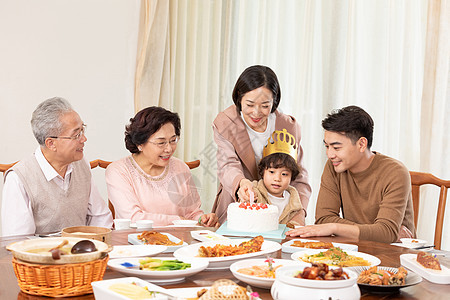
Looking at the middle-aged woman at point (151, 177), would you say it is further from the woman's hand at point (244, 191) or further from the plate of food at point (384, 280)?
the plate of food at point (384, 280)

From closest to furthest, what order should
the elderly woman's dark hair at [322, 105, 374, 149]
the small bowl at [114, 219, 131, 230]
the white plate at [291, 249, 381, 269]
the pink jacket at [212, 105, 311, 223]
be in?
1. the white plate at [291, 249, 381, 269]
2. the small bowl at [114, 219, 131, 230]
3. the elderly woman's dark hair at [322, 105, 374, 149]
4. the pink jacket at [212, 105, 311, 223]

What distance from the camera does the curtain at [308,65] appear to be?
331 cm

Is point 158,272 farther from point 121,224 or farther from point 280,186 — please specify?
point 280,186

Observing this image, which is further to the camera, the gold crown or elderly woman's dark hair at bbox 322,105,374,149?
the gold crown

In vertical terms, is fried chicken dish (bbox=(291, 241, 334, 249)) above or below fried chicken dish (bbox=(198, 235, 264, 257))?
below

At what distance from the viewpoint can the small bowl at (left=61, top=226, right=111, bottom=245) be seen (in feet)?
4.88

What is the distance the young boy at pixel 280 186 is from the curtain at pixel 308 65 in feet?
2.80

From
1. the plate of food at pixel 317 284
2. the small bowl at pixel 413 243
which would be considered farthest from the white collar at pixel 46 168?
the small bowl at pixel 413 243

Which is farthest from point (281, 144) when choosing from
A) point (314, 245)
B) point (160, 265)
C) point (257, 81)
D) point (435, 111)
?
point (160, 265)

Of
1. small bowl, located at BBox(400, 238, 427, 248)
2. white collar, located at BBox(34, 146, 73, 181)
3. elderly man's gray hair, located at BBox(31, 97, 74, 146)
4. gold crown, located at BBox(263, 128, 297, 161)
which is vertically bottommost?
small bowl, located at BBox(400, 238, 427, 248)

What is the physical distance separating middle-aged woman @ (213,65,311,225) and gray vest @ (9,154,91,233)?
2.52 feet

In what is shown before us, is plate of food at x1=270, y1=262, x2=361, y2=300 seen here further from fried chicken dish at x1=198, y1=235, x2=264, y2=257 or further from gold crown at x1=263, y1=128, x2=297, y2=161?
gold crown at x1=263, y1=128, x2=297, y2=161

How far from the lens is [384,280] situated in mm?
1320

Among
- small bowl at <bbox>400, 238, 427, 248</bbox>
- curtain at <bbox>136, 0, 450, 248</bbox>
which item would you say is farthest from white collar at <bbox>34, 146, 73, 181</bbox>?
curtain at <bbox>136, 0, 450, 248</bbox>
